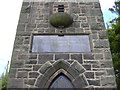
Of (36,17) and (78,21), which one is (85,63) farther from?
(36,17)

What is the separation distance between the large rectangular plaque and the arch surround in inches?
16.2

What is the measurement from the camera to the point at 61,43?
15.5 ft

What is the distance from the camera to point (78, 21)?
5273 millimetres

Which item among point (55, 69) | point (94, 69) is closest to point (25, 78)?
point (55, 69)

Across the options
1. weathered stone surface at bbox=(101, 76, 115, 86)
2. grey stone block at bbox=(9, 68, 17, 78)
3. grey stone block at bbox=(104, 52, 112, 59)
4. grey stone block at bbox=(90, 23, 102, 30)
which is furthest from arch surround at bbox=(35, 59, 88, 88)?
grey stone block at bbox=(90, 23, 102, 30)

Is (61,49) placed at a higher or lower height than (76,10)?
lower

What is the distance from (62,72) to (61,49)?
0.71m

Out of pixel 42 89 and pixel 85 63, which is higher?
pixel 85 63

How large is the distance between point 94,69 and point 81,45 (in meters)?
0.81

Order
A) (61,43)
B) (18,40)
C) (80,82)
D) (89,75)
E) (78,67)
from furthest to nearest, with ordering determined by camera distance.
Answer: (18,40) < (61,43) < (78,67) < (89,75) < (80,82)

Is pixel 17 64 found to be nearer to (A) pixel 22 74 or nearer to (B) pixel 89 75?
(A) pixel 22 74

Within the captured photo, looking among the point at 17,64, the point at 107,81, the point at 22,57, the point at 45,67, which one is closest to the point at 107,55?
the point at 107,81

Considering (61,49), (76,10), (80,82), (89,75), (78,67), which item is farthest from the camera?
(76,10)

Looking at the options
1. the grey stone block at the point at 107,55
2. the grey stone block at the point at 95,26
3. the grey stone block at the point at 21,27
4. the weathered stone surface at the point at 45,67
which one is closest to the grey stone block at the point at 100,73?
the grey stone block at the point at 107,55
